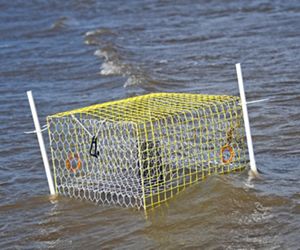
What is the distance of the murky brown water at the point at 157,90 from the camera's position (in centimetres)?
795

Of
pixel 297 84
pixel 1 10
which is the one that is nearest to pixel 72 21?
pixel 1 10

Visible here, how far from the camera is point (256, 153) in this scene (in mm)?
10180

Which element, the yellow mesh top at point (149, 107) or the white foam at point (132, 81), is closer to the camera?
the yellow mesh top at point (149, 107)

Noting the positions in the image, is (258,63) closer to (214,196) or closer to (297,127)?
(297,127)

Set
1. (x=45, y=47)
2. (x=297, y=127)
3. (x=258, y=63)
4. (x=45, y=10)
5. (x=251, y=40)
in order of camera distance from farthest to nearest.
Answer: (x=45, y=10) → (x=45, y=47) → (x=251, y=40) → (x=258, y=63) → (x=297, y=127)

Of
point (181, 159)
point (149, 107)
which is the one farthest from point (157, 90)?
point (181, 159)

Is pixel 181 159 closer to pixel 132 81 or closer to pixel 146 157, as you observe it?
pixel 146 157

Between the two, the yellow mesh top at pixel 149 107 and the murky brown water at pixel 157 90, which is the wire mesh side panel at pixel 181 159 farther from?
the murky brown water at pixel 157 90

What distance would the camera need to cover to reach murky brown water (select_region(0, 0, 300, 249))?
26.1ft

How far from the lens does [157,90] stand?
1470 cm

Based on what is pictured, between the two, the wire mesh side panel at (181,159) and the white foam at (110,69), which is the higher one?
the white foam at (110,69)

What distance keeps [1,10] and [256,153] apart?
85.5 ft

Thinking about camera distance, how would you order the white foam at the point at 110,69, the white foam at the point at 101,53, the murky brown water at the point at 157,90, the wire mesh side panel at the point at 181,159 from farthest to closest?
the white foam at the point at 101,53
the white foam at the point at 110,69
the wire mesh side panel at the point at 181,159
the murky brown water at the point at 157,90

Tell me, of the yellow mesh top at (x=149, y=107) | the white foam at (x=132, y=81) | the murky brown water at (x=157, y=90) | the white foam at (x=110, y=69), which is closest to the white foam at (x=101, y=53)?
the murky brown water at (x=157, y=90)
